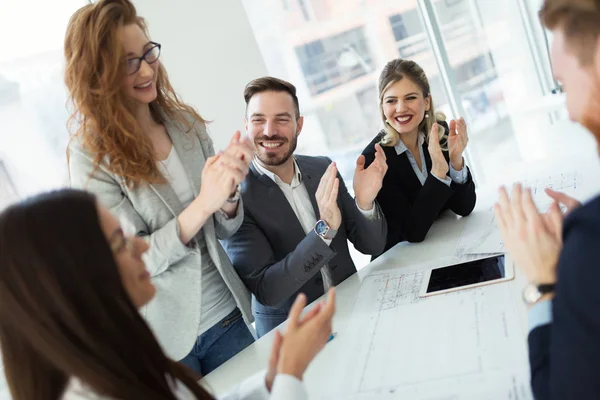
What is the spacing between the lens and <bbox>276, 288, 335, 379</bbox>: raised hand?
3.55 feet

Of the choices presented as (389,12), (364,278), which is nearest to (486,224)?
(364,278)

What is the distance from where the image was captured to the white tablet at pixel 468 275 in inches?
63.4

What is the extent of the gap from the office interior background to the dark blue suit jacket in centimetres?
143

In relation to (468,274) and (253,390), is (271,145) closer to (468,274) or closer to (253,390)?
(468,274)

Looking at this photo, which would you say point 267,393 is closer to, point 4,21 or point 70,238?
point 70,238

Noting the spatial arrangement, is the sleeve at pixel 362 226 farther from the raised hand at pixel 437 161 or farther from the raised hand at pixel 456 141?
the raised hand at pixel 456 141

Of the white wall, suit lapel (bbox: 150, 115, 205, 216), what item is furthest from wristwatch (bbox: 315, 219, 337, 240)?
the white wall

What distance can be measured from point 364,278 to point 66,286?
49.4 inches

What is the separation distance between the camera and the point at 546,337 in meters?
0.97

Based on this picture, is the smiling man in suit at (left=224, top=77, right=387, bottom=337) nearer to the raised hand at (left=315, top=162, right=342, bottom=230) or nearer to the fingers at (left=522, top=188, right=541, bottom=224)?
the raised hand at (left=315, top=162, right=342, bottom=230)

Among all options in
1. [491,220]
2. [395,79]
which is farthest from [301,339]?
[395,79]

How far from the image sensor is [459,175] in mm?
2377

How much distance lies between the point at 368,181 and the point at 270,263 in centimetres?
49

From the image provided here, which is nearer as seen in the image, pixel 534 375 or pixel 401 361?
pixel 534 375
